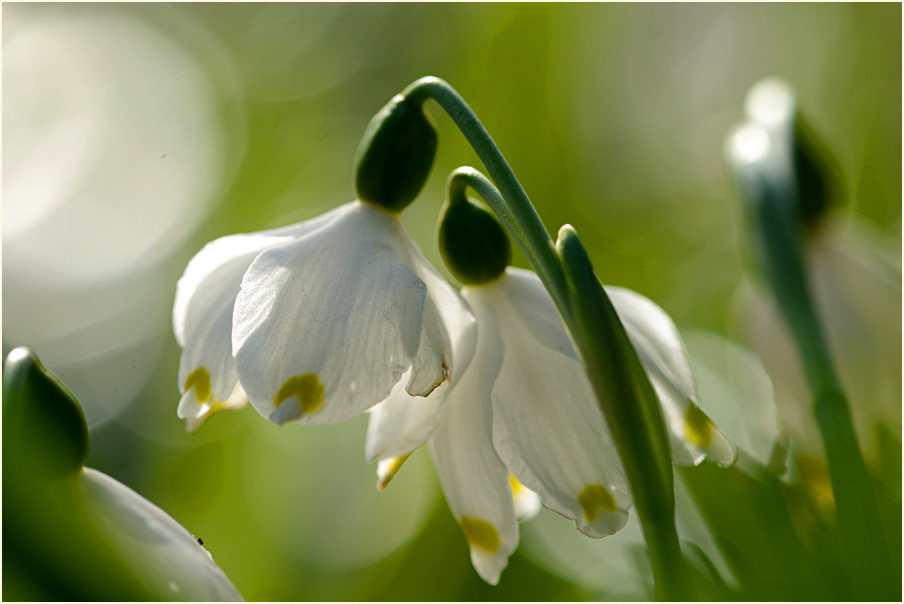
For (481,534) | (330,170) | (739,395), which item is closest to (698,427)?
(481,534)

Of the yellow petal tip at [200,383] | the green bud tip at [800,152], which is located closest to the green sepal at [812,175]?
the green bud tip at [800,152]

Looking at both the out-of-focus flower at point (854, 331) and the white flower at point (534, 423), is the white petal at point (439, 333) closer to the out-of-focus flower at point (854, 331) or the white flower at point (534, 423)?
the white flower at point (534, 423)

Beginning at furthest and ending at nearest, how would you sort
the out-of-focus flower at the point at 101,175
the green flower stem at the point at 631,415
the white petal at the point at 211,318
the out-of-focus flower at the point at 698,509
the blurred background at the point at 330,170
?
the out-of-focus flower at the point at 101,175 < the blurred background at the point at 330,170 < the out-of-focus flower at the point at 698,509 < the white petal at the point at 211,318 < the green flower stem at the point at 631,415

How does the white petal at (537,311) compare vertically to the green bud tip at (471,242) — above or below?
below

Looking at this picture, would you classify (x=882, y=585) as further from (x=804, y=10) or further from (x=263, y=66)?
(x=263, y=66)

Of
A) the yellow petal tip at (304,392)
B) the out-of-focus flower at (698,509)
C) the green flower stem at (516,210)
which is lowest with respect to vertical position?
the out-of-focus flower at (698,509)

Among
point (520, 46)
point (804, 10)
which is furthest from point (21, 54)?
point (804, 10)

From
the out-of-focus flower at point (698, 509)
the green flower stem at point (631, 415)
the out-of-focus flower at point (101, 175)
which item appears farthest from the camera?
the out-of-focus flower at point (101, 175)

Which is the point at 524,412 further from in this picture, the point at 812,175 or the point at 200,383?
the point at 812,175
